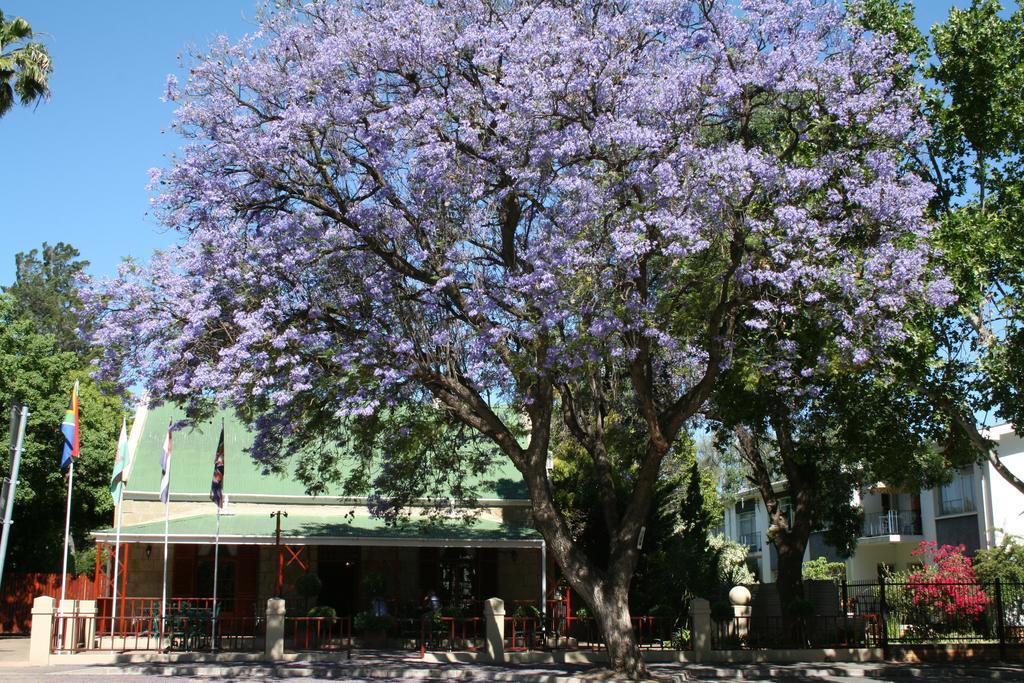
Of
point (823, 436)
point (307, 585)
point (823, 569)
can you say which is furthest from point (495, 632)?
point (823, 569)

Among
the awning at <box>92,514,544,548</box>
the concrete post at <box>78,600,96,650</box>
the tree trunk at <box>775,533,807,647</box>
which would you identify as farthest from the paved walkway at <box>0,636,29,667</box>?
the tree trunk at <box>775,533,807,647</box>

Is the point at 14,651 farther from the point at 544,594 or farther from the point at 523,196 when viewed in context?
the point at 523,196

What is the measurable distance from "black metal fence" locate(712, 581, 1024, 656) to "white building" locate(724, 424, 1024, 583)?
68.2 inches

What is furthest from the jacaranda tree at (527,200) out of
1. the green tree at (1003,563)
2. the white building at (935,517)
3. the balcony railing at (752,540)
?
the balcony railing at (752,540)

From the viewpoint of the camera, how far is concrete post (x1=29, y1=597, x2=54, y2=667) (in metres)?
21.0

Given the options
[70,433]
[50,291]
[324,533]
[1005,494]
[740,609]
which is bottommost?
[740,609]

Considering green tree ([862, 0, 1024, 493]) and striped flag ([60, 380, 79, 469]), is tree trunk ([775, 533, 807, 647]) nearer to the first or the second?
green tree ([862, 0, 1024, 493])

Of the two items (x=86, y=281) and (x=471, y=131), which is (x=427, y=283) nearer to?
(x=471, y=131)

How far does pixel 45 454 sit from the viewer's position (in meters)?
31.2

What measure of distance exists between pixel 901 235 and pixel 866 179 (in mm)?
1072

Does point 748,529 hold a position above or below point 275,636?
above

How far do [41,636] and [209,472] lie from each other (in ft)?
25.2

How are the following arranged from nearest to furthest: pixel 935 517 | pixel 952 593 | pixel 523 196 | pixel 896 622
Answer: pixel 523 196 → pixel 952 593 → pixel 896 622 → pixel 935 517

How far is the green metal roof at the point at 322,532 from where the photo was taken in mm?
24875
